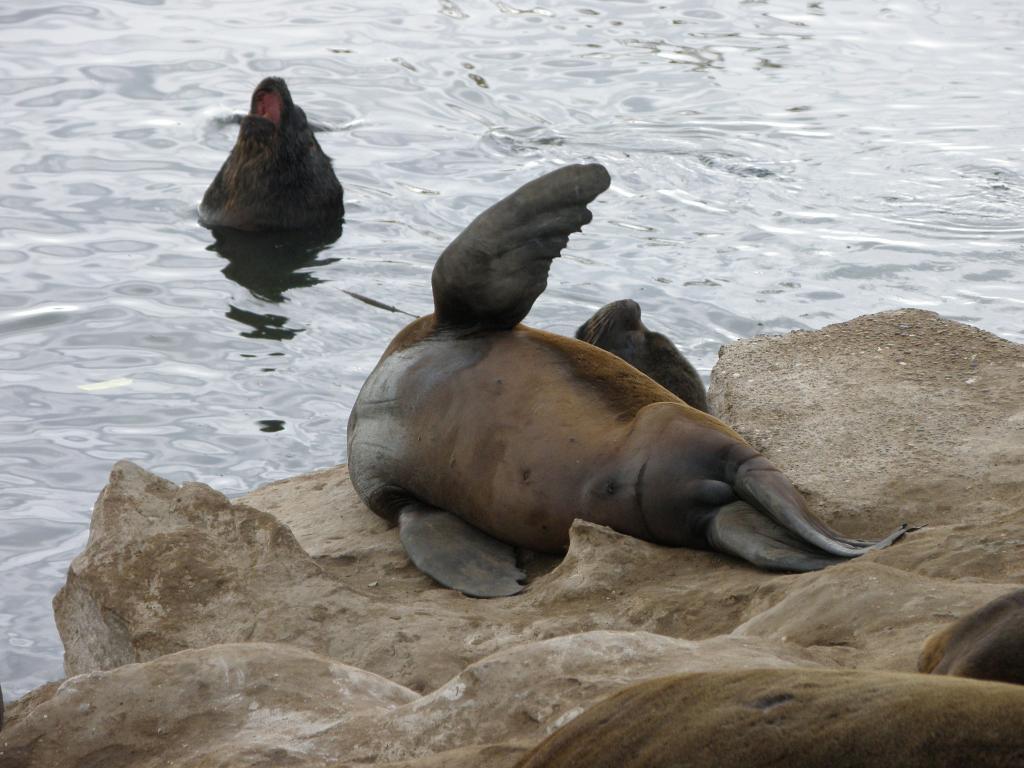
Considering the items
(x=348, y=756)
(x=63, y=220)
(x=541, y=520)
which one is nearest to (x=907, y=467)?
(x=541, y=520)

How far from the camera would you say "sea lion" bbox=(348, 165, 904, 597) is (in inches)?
203

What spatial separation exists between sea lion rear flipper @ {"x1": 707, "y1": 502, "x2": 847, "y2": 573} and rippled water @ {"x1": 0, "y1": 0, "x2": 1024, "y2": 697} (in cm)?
283

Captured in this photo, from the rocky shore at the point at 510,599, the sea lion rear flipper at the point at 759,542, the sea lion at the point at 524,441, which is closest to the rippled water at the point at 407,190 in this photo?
the rocky shore at the point at 510,599

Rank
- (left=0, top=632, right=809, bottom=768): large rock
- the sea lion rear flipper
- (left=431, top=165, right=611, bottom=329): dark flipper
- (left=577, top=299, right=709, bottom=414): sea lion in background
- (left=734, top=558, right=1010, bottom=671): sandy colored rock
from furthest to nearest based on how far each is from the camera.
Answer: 1. (left=577, top=299, right=709, bottom=414): sea lion in background
2. (left=431, top=165, right=611, bottom=329): dark flipper
3. the sea lion rear flipper
4. (left=734, top=558, right=1010, bottom=671): sandy colored rock
5. (left=0, top=632, right=809, bottom=768): large rock

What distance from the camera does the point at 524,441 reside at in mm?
5590

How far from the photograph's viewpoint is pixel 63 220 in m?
11.8

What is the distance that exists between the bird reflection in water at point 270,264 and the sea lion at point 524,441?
3920 mm

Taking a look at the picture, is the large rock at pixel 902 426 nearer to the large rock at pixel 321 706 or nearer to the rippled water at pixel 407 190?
the large rock at pixel 321 706

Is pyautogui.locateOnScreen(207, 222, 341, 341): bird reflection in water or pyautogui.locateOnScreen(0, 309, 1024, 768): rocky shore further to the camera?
pyautogui.locateOnScreen(207, 222, 341, 341): bird reflection in water

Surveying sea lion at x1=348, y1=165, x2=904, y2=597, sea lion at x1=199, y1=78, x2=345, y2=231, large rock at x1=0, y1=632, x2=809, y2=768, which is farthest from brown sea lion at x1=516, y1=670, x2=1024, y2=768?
sea lion at x1=199, y1=78, x2=345, y2=231

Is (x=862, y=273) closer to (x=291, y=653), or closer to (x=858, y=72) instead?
(x=858, y=72)

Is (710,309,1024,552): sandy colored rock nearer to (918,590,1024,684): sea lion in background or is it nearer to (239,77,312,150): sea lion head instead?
(918,590,1024,684): sea lion in background

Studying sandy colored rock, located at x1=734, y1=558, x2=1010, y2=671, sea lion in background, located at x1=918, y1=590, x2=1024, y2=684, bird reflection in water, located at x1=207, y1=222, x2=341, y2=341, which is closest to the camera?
sea lion in background, located at x1=918, y1=590, x2=1024, y2=684

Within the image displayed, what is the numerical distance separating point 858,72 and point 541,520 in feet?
38.1
